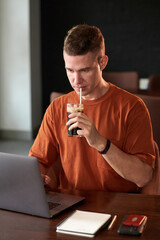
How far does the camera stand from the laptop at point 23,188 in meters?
1.36

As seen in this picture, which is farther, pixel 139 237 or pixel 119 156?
pixel 119 156

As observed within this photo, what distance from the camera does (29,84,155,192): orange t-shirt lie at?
1817 millimetres

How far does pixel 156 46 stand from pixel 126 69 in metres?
0.64

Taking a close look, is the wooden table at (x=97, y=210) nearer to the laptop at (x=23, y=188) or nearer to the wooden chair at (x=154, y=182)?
the laptop at (x=23, y=188)

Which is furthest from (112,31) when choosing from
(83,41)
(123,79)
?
(83,41)

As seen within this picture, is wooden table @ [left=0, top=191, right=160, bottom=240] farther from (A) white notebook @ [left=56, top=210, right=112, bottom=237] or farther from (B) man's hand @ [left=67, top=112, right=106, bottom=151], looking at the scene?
(B) man's hand @ [left=67, top=112, right=106, bottom=151]

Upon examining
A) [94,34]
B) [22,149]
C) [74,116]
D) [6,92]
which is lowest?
[22,149]

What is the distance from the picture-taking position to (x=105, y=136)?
1850mm

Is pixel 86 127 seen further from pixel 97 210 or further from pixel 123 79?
pixel 123 79

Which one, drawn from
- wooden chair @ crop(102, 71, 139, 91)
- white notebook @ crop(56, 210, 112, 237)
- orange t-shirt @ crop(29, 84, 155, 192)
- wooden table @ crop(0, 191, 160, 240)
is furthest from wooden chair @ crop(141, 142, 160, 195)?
wooden chair @ crop(102, 71, 139, 91)

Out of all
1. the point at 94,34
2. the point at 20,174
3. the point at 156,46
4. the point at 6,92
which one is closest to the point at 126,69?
the point at 156,46

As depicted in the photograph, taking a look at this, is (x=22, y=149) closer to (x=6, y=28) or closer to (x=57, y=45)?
(x=6, y=28)

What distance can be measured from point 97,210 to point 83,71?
0.65 meters

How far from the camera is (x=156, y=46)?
6641mm
